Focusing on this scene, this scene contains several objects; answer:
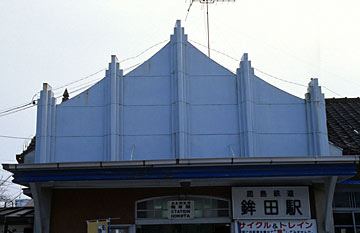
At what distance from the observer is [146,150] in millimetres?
14484

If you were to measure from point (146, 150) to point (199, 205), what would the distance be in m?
2.55

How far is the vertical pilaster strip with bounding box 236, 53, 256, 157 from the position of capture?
47.0ft

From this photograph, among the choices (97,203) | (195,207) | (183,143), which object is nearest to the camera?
(183,143)

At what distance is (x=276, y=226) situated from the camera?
1404cm

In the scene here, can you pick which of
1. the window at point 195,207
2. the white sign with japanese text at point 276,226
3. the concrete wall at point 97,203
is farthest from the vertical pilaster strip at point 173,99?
the white sign with japanese text at point 276,226

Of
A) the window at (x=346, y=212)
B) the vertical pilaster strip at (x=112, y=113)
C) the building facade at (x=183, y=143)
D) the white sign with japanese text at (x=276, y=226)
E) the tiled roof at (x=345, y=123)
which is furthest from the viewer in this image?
the tiled roof at (x=345, y=123)

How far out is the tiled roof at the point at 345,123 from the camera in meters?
15.5

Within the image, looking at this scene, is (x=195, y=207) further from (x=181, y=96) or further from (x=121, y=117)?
(x=121, y=117)

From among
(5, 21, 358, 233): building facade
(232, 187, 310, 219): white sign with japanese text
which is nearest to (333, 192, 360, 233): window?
(5, 21, 358, 233): building facade

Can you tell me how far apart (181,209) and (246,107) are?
4.02 meters

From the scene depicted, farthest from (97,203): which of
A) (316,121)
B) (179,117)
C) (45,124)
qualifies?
(316,121)

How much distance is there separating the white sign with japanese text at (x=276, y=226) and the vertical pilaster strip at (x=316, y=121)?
2.32m

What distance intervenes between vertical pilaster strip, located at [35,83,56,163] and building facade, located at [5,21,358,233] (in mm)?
34

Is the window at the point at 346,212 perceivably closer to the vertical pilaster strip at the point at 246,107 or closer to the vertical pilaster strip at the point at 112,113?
the vertical pilaster strip at the point at 246,107
